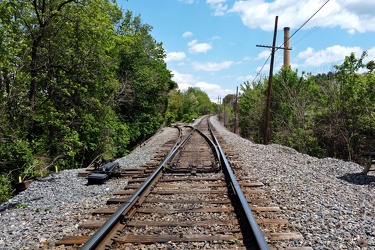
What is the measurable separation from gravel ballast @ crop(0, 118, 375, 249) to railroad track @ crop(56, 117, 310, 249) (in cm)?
26

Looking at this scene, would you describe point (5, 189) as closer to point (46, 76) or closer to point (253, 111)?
point (46, 76)

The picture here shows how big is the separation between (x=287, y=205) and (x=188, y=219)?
174cm

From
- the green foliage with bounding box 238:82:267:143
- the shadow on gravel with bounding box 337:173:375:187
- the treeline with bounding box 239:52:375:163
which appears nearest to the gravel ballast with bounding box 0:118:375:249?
the shadow on gravel with bounding box 337:173:375:187

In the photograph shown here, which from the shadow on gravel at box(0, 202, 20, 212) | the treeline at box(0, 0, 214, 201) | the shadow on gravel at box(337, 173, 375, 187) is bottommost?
the shadow on gravel at box(0, 202, 20, 212)

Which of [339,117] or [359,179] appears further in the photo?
[339,117]

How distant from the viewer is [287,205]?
16.8ft

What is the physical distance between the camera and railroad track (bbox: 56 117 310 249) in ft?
12.1

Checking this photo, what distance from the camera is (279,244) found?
11.9 ft

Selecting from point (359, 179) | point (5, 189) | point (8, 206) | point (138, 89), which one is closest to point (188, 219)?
point (8, 206)

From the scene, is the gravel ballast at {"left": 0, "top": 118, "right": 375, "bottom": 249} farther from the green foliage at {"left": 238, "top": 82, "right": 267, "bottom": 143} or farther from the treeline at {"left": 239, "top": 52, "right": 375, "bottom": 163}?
the green foliage at {"left": 238, "top": 82, "right": 267, "bottom": 143}

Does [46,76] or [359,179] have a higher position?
[46,76]

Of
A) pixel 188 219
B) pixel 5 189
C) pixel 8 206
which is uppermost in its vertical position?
pixel 188 219

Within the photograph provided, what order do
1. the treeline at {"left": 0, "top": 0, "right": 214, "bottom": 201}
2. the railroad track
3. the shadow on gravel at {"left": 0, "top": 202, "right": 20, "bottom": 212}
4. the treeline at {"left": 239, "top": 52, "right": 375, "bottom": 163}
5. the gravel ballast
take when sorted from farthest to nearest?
the treeline at {"left": 239, "top": 52, "right": 375, "bottom": 163} → the treeline at {"left": 0, "top": 0, "right": 214, "bottom": 201} → the shadow on gravel at {"left": 0, "top": 202, "right": 20, "bottom": 212} → the gravel ballast → the railroad track

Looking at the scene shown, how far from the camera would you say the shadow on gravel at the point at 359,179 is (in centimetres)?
710
